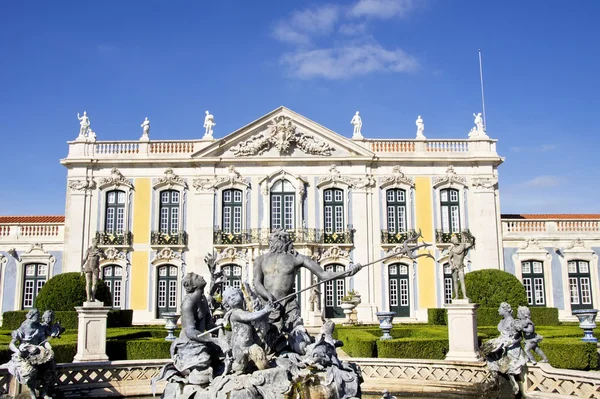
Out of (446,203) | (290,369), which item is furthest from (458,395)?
(446,203)

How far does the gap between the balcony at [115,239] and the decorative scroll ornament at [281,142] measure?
5833mm

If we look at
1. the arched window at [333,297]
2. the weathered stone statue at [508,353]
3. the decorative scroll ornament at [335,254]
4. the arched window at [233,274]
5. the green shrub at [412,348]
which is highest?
the decorative scroll ornament at [335,254]

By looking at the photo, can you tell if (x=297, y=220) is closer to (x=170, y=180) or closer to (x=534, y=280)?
(x=170, y=180)

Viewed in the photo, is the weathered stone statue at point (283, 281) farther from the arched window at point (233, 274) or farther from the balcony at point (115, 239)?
the balcony at point (115, 239)

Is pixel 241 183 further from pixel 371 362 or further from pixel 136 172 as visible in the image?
pixel 371 362

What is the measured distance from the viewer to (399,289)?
24.6 metres

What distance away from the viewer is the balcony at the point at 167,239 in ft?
80.9

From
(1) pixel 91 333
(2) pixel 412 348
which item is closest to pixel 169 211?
(1) pixel 91 333

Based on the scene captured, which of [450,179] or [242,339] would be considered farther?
[450,179]

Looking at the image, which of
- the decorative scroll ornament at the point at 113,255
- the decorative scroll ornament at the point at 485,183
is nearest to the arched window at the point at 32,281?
the decorative scroll ornament at the point at 113,255

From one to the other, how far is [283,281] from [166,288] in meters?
18.6

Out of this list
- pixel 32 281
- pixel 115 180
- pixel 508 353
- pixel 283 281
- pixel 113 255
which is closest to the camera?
pixel 283 281

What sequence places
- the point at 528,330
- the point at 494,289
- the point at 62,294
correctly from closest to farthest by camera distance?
the point at 528,330, the point at 62,294, the point at 494,289

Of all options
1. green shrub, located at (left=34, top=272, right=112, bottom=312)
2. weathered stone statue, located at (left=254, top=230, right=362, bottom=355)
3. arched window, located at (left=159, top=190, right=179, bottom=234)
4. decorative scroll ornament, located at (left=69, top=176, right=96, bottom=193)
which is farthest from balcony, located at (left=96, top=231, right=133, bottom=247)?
weathered stone statue, located at (left=254, top=230, right=362, bottom=355)
